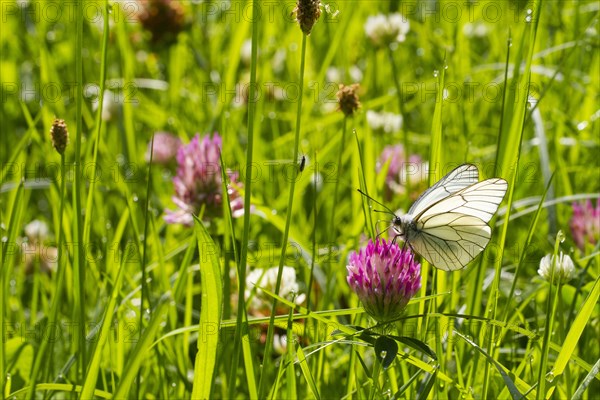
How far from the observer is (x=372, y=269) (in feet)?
3.46

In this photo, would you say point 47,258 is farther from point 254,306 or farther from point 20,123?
point 20,123

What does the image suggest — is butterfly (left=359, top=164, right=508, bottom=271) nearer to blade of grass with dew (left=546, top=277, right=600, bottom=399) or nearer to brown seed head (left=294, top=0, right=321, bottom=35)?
blade of grass with dew (left=546, top=277, right=600, bottom=399)

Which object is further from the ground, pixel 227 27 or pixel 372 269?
pixel 227 27

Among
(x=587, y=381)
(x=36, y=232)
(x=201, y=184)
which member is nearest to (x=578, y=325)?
(x=587, y=381)

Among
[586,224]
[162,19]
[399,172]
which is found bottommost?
[586,224]

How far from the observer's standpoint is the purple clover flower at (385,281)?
1036 mm

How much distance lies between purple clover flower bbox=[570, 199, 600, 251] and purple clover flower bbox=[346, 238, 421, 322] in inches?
28.2

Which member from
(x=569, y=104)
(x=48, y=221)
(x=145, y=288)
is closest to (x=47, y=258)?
(x=48, y=221)

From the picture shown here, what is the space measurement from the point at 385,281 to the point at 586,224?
2.60 feet

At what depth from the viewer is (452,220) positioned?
4.15 ft

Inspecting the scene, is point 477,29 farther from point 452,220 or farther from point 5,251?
point 5,251

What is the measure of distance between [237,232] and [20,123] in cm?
143

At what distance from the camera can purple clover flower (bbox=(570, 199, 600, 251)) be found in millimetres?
1650

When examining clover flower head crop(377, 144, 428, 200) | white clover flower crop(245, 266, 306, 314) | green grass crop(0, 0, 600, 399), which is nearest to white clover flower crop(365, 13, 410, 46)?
green grass crop(0, 0, 600, 399)
